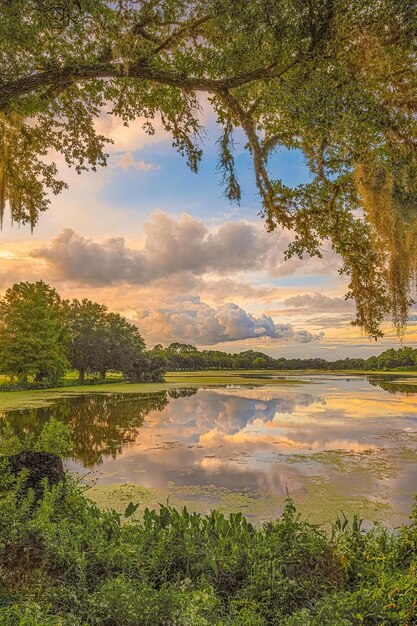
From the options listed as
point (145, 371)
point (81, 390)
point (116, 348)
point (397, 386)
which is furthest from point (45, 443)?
point (145, 371)

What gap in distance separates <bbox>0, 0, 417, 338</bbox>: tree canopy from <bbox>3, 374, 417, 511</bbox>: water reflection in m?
3.60

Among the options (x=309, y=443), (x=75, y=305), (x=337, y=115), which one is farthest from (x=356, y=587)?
(x=75, y=305)

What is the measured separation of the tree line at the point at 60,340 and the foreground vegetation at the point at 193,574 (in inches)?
1121

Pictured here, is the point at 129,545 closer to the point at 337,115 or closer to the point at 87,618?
the point at 87,618

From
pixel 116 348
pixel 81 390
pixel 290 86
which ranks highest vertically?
pixel 290 86

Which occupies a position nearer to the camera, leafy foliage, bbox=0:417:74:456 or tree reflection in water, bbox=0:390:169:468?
leafy foliage, bbox=0:417:74:456

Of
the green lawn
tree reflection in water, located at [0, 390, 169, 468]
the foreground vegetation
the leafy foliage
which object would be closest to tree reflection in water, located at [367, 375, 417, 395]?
the green lawn

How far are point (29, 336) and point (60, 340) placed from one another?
6824mm

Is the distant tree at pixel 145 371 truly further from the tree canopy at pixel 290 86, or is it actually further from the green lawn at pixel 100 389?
the tree canopy at pixel 290 86

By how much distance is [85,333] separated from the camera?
41219 mm

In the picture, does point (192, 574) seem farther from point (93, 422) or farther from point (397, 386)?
point (397, 386)

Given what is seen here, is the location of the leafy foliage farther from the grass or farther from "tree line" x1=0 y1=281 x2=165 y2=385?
"tree line" x1=0 y1=281 x2=165 y2=385

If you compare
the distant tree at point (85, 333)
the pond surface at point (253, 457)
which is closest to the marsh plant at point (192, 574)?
the pond surface at point (253, 457)

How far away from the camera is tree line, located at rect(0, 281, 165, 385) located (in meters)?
30.2
